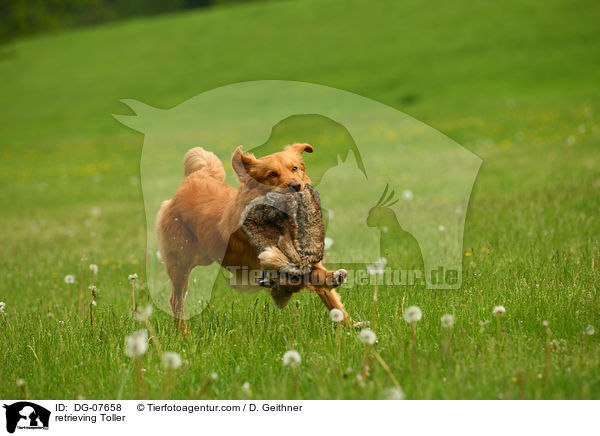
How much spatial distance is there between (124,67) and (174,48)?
12.9 ft

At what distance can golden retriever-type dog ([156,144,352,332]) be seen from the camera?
12.8 ft

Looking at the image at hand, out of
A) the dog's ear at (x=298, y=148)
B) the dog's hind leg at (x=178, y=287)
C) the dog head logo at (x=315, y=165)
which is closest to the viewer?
the dog's ear at (x=298, y=148)

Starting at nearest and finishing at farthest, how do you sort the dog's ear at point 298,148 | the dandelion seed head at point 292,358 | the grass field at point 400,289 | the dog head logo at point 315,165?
the dandelion seed head at point 292,358, the grass field at point 400,289, the dog's ear at point 298,148, the dog head logo at point 315,165

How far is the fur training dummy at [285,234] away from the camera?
379cm

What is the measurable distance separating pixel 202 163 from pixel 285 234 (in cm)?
139

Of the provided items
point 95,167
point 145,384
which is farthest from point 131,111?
point 95,167

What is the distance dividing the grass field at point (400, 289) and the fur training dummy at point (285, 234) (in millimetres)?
521

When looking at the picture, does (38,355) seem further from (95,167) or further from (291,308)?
(95,167)

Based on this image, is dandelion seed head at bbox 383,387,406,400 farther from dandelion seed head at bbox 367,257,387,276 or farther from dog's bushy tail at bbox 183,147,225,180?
dog's bushy tail at bbox 183,147,225,180

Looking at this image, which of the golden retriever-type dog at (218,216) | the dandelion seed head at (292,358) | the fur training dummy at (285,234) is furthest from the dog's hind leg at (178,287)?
the dandelion seed head at (292,358)

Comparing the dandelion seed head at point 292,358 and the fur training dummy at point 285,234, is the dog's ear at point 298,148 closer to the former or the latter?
the fur training dummy at point 285,234
